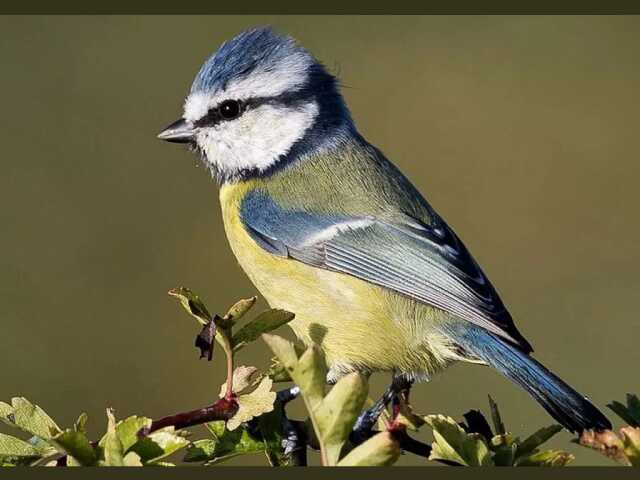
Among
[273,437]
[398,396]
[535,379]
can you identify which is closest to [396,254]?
[535,379]

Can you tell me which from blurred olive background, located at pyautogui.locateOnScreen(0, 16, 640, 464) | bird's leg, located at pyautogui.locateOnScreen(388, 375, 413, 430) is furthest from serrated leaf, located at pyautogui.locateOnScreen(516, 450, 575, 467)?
blurred olive background, located at pyautogui.locateOnScreen(0, 16, 640, 464)

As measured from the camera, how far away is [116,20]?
4.72 m

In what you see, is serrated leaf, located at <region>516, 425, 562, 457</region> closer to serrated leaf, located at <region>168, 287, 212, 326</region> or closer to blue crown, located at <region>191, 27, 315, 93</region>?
serrated leaf, located at <region>168, 287, 212, 326</region>

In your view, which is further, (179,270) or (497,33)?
(497,33)

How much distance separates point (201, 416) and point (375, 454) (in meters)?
0.23

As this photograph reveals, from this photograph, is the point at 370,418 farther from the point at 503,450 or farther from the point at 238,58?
the point at 238,58

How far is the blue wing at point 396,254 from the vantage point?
5.41 feet

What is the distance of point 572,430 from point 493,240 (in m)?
2.60

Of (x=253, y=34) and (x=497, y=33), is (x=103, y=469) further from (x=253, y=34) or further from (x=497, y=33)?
(x=497, y=33)

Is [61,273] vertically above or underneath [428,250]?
underneath

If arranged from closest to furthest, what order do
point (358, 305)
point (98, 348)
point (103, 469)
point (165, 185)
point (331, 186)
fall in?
point (103, 469) < point (358, 305) < point (331, 186) < point (98, 348) < point (165, 185)

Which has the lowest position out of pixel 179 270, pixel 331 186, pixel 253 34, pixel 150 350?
pixel 150 350

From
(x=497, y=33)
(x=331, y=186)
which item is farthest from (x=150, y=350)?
(x=497, y=33)

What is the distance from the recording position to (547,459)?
0.98 meters
